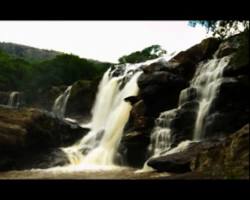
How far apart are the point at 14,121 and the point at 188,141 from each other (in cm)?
728

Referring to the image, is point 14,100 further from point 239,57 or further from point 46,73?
point 239,57

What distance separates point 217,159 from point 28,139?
413 inches

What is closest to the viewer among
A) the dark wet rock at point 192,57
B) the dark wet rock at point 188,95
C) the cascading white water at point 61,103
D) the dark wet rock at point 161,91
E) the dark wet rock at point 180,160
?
the dark wet rock at point 180,160

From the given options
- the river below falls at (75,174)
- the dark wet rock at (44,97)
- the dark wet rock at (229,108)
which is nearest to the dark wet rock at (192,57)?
the dark wet rock at (229,108)

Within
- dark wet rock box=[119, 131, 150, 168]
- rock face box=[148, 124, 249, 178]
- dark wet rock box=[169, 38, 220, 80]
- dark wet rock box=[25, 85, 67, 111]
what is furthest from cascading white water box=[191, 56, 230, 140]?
dark wet rock box=[25, 85, 67, 111]

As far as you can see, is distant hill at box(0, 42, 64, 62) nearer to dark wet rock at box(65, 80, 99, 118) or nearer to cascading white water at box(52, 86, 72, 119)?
cascading white water at box(52, 86, 72, 119)

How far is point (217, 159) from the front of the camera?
1106cm

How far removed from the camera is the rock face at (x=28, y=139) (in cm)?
1889

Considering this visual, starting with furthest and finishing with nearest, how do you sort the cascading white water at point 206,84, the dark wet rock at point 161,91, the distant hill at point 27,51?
the distant hill at point 27,51, the dark wet rock at point 161,91, the cascading white water at point 206,84

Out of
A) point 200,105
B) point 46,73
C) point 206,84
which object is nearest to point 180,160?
point 200,105

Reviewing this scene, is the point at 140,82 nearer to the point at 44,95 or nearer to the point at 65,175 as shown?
the point at 65,175

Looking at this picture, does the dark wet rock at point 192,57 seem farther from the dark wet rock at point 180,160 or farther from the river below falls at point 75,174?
the dark wet rock at point 180,160

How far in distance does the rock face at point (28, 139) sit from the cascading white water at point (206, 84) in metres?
5.68
